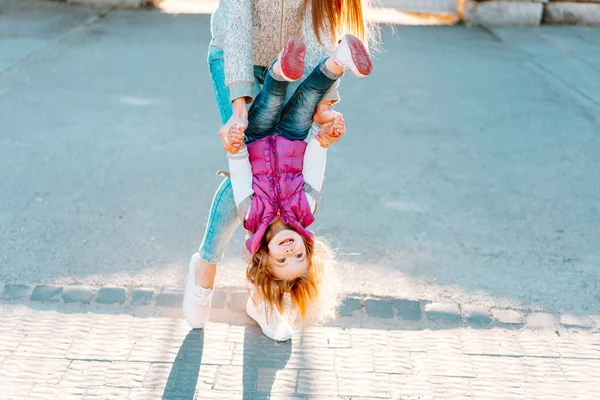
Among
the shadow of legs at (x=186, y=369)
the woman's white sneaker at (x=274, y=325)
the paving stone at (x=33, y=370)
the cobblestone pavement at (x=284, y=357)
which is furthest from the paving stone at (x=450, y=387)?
the paving stone at (x=33, y=370)

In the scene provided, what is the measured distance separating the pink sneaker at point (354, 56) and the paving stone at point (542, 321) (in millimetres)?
1518

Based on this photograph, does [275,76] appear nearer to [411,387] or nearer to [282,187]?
[282,187]

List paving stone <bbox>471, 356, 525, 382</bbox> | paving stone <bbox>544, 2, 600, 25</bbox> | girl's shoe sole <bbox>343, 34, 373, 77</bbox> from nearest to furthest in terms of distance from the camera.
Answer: girl's shoe sole <bbox>343, 34, 373, 77</bbox>
paving stone <bbox>471, 356, 525, 382</bbox>
paving stone <bbox>544, 2, 600, 25</bbox>

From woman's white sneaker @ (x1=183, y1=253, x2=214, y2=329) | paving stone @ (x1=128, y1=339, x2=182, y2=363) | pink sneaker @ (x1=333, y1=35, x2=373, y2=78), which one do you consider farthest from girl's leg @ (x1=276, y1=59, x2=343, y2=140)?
paving stone @ (x1=128, y1=339, x2=182, y2=363)

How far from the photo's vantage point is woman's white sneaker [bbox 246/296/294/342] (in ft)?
10.7

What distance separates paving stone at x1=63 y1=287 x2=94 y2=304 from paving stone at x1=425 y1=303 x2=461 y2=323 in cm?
149

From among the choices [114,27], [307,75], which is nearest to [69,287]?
[307,75]

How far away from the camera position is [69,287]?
360cm

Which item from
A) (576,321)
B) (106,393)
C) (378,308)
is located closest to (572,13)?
(576,321)

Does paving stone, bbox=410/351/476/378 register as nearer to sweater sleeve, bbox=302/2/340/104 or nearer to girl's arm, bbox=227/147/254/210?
girl's arm, bbox=227/147/254/210

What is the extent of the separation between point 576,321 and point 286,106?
5.28 feet

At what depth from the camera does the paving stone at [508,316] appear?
3479mm

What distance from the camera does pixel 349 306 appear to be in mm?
3549

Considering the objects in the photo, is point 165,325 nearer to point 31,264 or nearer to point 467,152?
point 31,264
